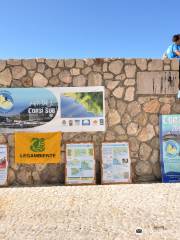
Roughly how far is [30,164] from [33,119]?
3.42 feet

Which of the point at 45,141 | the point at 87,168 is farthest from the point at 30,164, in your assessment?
the point at 87,168

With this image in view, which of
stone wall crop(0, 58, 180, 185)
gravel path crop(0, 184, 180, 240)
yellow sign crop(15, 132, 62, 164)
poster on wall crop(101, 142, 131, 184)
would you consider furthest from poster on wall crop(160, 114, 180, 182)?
yellow sign crop(15, 132, 62, 164)

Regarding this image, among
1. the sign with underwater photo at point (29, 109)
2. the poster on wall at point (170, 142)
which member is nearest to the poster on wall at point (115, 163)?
the poster on wall at point (170, 142)

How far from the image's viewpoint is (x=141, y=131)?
9883 millimetres

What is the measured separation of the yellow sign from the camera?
9.78 meters

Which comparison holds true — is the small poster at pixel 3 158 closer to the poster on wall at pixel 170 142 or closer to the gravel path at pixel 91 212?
the gravel path at pixel 91 212

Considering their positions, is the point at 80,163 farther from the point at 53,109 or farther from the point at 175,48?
the point at 175,48

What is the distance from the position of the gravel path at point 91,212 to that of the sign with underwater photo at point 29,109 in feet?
4.98

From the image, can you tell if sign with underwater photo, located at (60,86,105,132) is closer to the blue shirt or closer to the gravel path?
the gravel path

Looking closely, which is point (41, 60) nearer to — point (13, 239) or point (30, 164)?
point (30, 164)

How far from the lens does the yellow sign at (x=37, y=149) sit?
9781 mm

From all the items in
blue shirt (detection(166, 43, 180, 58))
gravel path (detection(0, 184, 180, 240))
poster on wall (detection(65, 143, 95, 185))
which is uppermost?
blue shirt (detection(166, 43, 180, 58))

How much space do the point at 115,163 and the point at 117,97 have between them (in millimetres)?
1525

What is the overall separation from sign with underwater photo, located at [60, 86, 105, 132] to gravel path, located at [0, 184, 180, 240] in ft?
4.85
